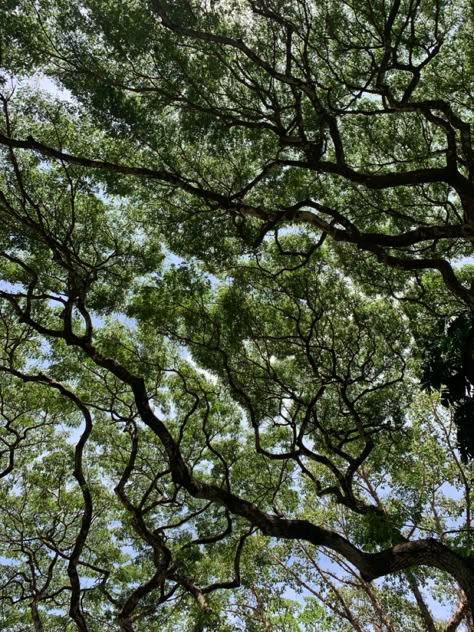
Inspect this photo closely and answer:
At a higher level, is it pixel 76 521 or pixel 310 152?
pixel 310 152

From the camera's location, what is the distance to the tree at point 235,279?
6602mm

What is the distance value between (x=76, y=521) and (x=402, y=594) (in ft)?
27.2

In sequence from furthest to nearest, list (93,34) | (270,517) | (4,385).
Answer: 1. (4,385)
2. (93,34)
3. (270,517)

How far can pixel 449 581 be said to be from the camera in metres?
11.7

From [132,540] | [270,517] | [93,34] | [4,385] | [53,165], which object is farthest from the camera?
[132,540]

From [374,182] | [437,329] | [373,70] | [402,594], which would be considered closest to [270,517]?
[437,329]

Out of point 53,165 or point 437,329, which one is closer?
point 437,329

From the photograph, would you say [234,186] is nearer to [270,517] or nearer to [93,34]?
[93,34]

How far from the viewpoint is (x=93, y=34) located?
279 inches

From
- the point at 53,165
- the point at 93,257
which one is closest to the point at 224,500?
the point at 93,257

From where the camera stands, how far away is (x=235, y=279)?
991 centimetres

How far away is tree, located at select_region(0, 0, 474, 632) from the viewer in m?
6.60

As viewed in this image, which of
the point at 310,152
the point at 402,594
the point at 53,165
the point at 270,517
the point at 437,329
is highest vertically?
the point at 53,165

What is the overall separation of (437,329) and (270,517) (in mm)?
3174
